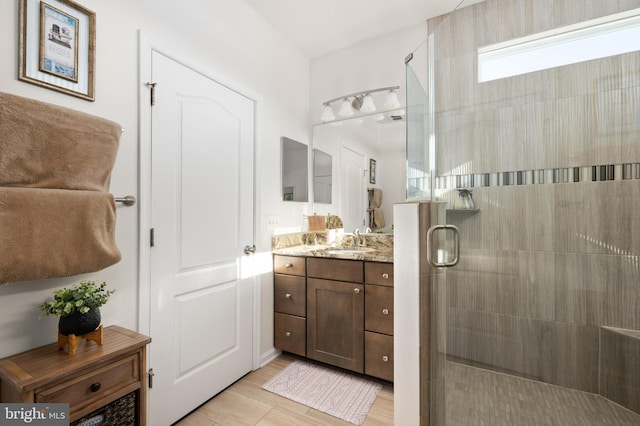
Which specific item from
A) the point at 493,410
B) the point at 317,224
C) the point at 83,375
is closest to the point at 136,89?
the point at 83,375

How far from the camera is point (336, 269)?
2.17 metres

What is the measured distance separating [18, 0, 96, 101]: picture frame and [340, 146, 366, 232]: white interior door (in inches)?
76.0

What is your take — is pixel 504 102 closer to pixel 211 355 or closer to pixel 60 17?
pixel 60 17

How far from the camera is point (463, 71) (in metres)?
1.39

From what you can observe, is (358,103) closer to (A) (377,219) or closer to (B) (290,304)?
(A) (377,219)

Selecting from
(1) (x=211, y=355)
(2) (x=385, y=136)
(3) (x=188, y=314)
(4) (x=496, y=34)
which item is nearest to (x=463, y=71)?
(4) (x=496, y=34)

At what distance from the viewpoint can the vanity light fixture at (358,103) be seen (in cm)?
→ 245

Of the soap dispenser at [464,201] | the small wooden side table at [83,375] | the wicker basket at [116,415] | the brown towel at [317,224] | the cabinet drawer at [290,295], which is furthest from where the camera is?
the brown towel at [317,224]

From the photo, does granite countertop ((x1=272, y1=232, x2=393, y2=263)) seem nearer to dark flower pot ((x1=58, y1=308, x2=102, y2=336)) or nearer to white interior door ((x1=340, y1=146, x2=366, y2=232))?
white interior door ((x1=340, y1=146, x2=366, y2=232))

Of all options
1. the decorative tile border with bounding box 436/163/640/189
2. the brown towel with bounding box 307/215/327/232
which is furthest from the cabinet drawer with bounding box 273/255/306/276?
the decorative tile border with bounding box 436/163/640/189

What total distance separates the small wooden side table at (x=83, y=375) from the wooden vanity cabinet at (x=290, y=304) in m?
1.21

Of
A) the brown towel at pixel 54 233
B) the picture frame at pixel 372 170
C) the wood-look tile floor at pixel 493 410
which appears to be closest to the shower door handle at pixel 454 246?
the wood-look tile floor at pixel 493 410

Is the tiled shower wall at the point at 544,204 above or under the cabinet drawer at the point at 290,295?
above

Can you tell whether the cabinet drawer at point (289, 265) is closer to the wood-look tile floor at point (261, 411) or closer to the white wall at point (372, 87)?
the white wall at point (372, 87)
